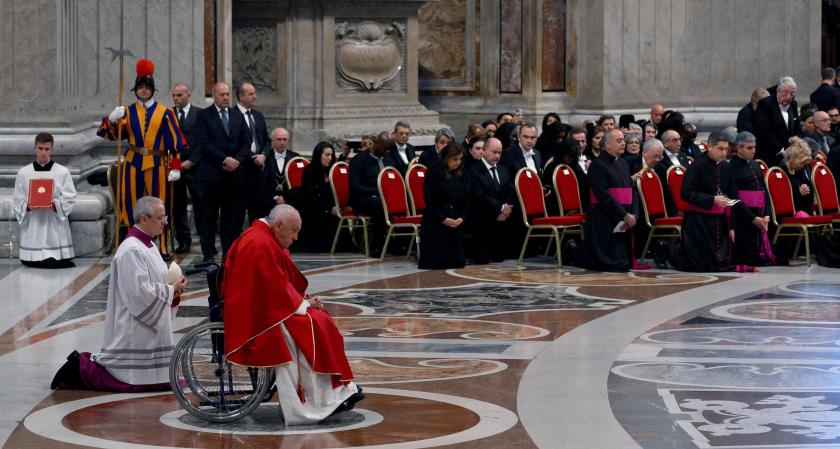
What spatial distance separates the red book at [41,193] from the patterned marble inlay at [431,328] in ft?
12.6

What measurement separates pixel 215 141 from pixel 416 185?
202cm

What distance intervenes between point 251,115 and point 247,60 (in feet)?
15.4

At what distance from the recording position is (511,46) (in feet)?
72.8

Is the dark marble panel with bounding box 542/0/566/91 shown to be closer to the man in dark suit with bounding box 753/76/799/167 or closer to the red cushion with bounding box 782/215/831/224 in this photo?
the man in dark suit with bounding box 753/76/799/167

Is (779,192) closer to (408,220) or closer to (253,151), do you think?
(408,220)

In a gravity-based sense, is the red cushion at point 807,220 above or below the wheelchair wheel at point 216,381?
above

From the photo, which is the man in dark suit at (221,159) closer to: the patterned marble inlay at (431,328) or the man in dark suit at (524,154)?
the man in dark suit at (524,154)

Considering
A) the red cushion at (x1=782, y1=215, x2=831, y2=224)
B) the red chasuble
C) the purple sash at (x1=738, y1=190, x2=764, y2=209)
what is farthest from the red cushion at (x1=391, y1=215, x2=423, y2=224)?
the red chasuble

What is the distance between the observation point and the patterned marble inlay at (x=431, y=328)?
38.1ft

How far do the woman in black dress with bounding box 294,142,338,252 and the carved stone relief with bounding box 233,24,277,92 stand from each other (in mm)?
3729

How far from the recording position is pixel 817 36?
22.0 meters

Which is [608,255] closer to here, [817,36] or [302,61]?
[302,61]

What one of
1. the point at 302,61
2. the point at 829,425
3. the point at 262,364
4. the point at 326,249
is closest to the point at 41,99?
the point at 326,249

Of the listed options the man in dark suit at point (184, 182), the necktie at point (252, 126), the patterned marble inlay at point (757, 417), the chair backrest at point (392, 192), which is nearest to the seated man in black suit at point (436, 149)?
the chair backrest at point (392, 192)
